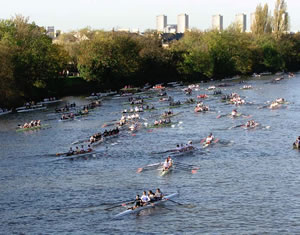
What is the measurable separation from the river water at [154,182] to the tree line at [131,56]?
108ft

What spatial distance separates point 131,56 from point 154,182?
91.5m

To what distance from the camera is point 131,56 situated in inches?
5084

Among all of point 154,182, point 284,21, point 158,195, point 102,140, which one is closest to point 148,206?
point 158,195

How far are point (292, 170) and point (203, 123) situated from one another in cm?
2619

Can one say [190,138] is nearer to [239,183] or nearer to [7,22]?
[239,183]

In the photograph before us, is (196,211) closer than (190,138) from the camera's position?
Yes

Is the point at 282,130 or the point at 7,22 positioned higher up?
the point at 7,22

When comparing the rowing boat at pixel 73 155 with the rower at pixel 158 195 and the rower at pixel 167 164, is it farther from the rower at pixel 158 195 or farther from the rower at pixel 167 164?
the rower at pixel 158 195

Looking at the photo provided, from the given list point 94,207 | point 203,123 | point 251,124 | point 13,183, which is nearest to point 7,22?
point 203,123

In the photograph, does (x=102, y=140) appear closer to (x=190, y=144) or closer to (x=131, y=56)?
(x=190, y=144)

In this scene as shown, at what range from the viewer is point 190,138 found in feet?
190

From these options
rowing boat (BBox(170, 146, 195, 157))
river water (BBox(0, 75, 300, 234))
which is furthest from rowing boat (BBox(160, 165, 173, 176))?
rowing boat (BBox(170, 146, 195, 157))

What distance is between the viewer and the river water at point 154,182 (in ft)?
106

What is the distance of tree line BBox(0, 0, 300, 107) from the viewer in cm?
9712
